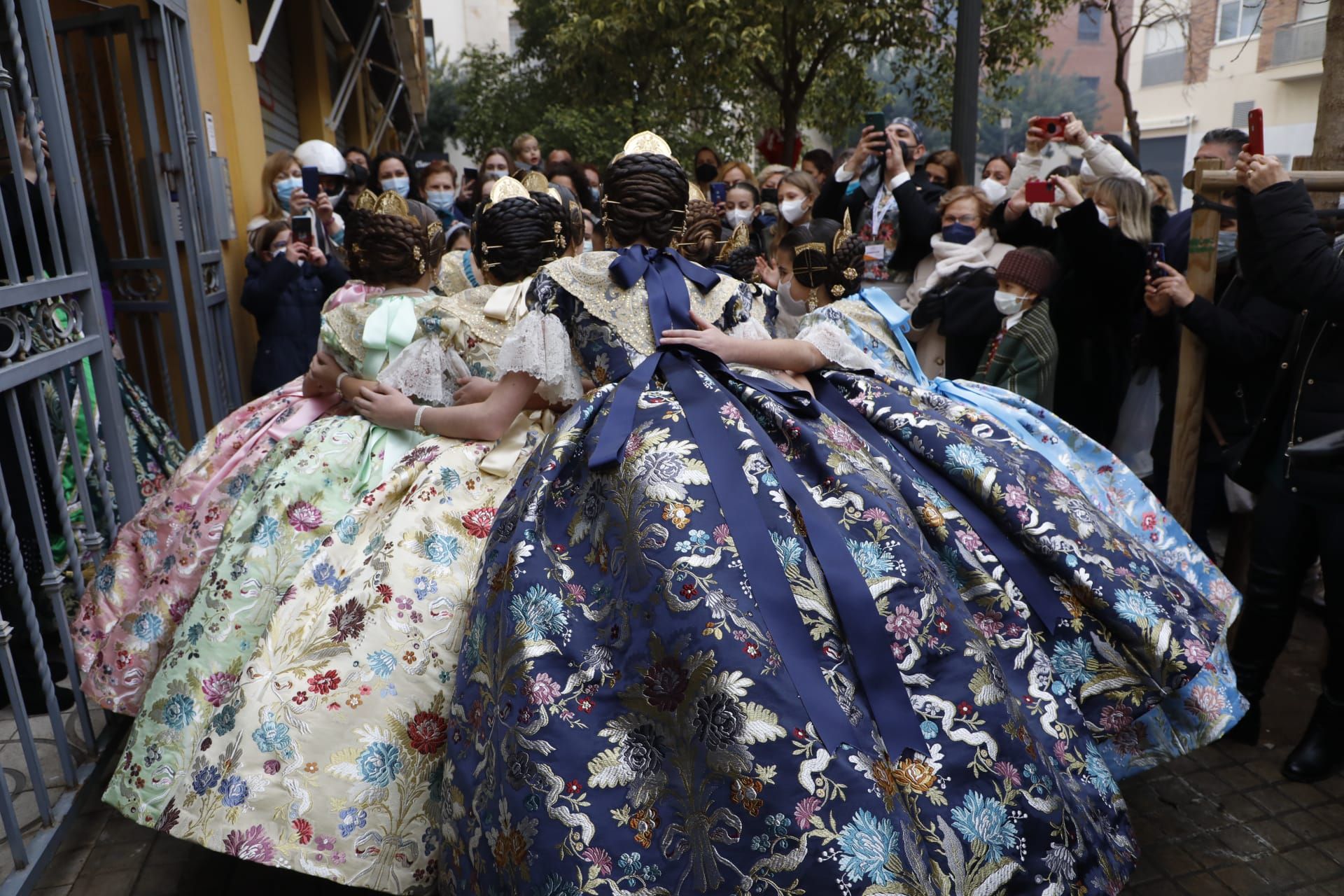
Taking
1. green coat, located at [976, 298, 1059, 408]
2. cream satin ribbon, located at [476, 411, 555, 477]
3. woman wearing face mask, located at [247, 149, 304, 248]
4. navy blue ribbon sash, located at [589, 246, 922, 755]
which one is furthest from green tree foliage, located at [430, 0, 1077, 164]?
navy blue ribbon sash, located at [589, 246, 922, 755]

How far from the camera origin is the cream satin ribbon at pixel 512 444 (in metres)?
2.85

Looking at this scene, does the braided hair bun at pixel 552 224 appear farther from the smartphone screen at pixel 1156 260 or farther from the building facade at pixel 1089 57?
the building facade at pixel 1089 57

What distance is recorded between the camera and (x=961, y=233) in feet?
16.6

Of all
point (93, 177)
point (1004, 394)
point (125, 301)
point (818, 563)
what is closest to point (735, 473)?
point (818, 563)

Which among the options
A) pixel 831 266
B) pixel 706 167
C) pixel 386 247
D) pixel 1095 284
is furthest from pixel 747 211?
pixel 386 247

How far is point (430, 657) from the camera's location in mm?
2473

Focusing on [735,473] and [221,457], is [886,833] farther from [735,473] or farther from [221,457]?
[221,457]

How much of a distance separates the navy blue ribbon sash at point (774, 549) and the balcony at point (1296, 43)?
70.1ft

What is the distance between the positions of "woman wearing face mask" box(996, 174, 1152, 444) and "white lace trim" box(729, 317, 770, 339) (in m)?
2.32

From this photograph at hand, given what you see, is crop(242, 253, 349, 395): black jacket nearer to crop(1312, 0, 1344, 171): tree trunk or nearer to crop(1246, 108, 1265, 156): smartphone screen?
crop(1246, 108, 1265, 156): smartphone screen

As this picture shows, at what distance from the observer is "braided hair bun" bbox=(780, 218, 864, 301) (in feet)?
11.9

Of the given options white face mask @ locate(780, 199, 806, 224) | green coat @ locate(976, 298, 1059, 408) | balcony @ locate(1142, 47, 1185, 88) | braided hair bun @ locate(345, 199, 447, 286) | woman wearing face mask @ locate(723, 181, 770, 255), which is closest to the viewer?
braided hair bun @ locate(345, 199, 447, 286)

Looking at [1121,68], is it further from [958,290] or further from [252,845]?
[252,845]

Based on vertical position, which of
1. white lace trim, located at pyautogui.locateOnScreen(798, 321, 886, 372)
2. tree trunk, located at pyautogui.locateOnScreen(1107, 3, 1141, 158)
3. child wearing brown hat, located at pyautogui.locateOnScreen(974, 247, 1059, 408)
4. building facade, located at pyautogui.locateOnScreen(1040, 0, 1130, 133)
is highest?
building facade, located at pyautogui.locateOnScreen(1040, 0, 1130, 133)
